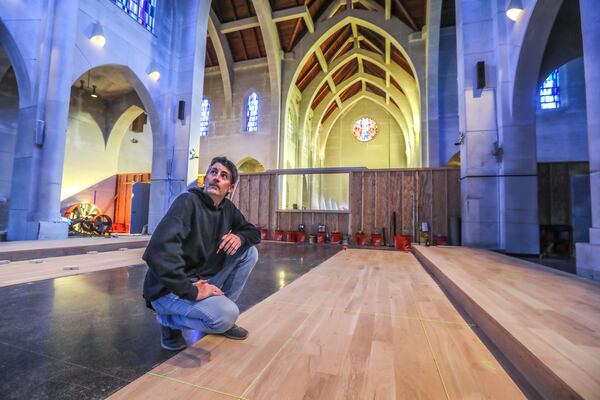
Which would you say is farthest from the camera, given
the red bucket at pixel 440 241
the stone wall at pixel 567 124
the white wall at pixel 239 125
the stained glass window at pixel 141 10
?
the white wall at pixel 239 125

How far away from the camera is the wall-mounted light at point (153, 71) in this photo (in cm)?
941

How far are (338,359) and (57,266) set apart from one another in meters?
4.35

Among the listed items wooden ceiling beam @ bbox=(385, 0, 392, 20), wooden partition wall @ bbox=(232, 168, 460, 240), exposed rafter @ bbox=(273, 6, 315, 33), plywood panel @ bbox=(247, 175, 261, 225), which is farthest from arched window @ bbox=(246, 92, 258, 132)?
wooden ceiling beam @ bbox=(385, 0, 392, 20)

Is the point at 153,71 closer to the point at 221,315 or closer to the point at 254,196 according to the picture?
the point at 254,196

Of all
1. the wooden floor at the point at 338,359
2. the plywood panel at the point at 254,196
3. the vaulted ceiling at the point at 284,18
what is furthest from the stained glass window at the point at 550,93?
the wooden floor at the point at 338,359

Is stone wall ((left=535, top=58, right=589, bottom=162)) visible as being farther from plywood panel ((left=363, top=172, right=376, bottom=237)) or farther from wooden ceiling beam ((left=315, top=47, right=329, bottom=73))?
wooden ceiling beam ((left=315, top=47, right=329, bottom=73))

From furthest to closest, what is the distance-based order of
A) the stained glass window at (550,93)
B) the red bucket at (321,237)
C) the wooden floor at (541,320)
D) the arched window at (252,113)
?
1. the arched window at (252,113)
2. the stained glass window at (550,93)
3. the red bucket at (321,237)
4. the wooden floor at (541,320)

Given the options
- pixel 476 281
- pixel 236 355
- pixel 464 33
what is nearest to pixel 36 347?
pixel 236 355

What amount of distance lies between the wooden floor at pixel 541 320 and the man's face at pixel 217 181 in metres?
1.82

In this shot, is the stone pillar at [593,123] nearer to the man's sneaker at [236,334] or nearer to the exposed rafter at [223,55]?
the man's sneaker at [236,334]

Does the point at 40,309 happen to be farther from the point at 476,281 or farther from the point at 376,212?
the point at 376,212

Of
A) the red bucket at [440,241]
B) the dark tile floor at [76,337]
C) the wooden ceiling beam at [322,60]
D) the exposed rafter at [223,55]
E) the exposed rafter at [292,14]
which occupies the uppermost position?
the exposed rafter at [292,14]

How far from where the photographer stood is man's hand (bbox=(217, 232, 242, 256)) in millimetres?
1683

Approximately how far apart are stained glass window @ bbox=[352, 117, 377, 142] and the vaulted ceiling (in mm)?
8974
